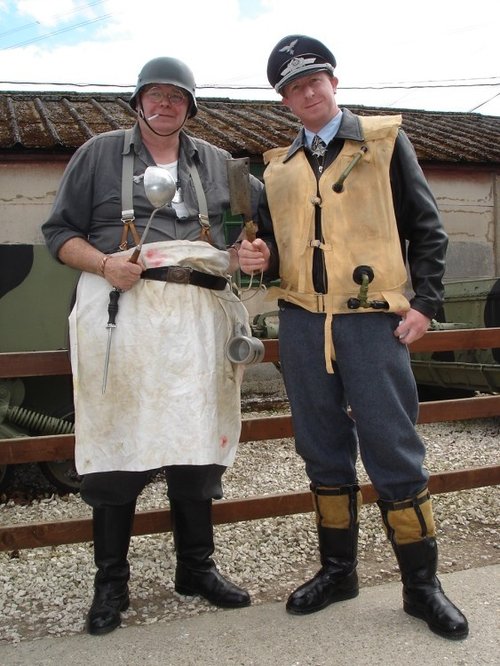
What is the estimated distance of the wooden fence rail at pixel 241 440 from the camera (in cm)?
269

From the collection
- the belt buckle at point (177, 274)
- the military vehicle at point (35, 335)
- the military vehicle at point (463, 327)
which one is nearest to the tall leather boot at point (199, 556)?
the belt buckle at point (177, 274)

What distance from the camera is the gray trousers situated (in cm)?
223

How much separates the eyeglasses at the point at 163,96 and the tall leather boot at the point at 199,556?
4.72 feet

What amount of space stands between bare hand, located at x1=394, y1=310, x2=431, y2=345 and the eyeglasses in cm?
106

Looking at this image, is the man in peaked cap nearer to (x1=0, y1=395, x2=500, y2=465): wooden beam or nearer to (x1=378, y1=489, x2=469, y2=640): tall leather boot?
(x1=378, y1=489, x2=469, y2=640): tall leather boot

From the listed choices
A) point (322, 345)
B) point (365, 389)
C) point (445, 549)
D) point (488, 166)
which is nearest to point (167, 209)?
point (322, 345)

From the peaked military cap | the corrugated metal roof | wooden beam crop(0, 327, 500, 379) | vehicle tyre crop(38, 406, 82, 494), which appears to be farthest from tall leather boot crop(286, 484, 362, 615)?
the corrugated metal roof

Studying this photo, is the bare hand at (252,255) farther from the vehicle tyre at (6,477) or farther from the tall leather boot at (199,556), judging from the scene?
the vehicle tyre at (6,477)

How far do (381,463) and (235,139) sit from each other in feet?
24.1

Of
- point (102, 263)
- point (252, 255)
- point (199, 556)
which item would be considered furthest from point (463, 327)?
point (102, 263)

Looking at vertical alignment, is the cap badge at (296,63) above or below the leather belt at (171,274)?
above

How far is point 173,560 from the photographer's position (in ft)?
10.3

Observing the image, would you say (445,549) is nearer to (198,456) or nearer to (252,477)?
(198,456)

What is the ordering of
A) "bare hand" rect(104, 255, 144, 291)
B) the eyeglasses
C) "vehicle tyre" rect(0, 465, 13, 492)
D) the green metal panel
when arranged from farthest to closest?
"vehicle tyre" rect(0, 465, 13, 492)
the green metal panel
the eyeglasses
"bare hand" rect(104, 255, 144, 291)
